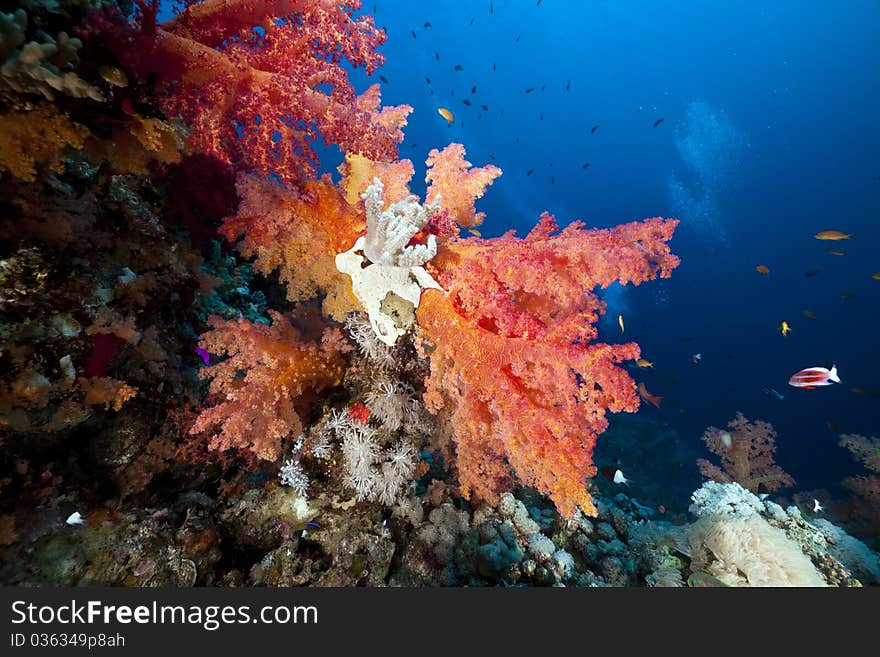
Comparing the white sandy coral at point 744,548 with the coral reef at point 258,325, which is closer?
the coral reef at point 258,325

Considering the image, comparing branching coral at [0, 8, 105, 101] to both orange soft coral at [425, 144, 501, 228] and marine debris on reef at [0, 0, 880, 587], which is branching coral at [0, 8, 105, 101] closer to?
marine debris on reef at [0, 0, 880, 587]

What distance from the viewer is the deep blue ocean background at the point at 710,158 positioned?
3219 cm

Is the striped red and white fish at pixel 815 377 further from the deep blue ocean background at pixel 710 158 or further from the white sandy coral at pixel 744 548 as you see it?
the deep blue ocean background at pixel 710 158

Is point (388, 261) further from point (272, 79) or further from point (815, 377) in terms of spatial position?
point (815, 377)

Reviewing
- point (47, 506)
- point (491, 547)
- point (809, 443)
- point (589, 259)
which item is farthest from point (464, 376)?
point (809, 443)

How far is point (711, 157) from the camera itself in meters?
47.6

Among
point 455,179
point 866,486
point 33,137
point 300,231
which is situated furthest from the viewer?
point 866,486

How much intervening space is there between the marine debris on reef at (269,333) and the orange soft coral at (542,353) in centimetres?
2

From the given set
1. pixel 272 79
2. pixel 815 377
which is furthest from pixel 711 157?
pixel 272 79

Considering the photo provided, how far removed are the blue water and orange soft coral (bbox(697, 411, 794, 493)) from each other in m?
10.1

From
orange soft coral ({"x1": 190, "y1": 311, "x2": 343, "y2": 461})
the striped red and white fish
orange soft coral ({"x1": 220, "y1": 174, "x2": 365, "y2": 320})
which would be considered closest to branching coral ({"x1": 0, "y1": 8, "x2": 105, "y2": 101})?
orange soft coral ({"x1": 220, "y1": 174, "x2": 365, "y2": 320})

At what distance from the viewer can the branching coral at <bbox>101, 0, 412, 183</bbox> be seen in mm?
2402

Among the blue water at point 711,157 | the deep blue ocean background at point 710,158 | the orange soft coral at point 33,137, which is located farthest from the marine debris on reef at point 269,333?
the blue water at point 711,157

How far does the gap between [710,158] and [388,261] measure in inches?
2391
